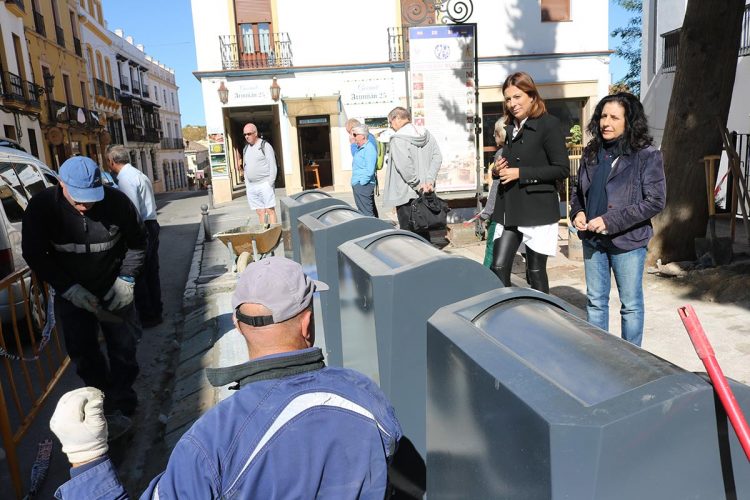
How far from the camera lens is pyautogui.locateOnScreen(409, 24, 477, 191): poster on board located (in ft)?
27.9

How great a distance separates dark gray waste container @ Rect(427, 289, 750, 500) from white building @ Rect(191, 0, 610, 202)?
17392 mm

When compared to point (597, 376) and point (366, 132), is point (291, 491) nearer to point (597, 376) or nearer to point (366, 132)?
A: point (597, 376)

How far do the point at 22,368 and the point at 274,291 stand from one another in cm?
420

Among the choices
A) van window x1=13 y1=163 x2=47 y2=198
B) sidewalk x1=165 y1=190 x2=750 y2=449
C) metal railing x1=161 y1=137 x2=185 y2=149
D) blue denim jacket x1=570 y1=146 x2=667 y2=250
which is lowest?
sidewalk x1=165 y1=190 x2=750 y2=449

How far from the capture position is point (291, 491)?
1.43 m

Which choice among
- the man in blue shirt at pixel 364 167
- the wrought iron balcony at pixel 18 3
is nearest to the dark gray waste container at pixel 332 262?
the man in blue shirt at pixel 364 167

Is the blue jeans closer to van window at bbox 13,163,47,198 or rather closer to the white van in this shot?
the white van

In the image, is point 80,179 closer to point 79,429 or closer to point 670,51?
point 79,429

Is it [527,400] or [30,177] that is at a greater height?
[30,177]

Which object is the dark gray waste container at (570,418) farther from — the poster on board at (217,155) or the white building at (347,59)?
the poster on board at (217,155)

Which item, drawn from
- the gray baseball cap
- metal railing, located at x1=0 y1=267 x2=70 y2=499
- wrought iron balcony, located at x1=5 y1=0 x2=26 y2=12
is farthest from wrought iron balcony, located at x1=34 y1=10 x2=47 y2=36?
the gray baseball cap

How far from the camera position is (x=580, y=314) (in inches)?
114

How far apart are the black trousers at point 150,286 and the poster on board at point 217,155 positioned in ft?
46.0

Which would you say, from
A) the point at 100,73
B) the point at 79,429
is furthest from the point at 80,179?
the point at 100,73
